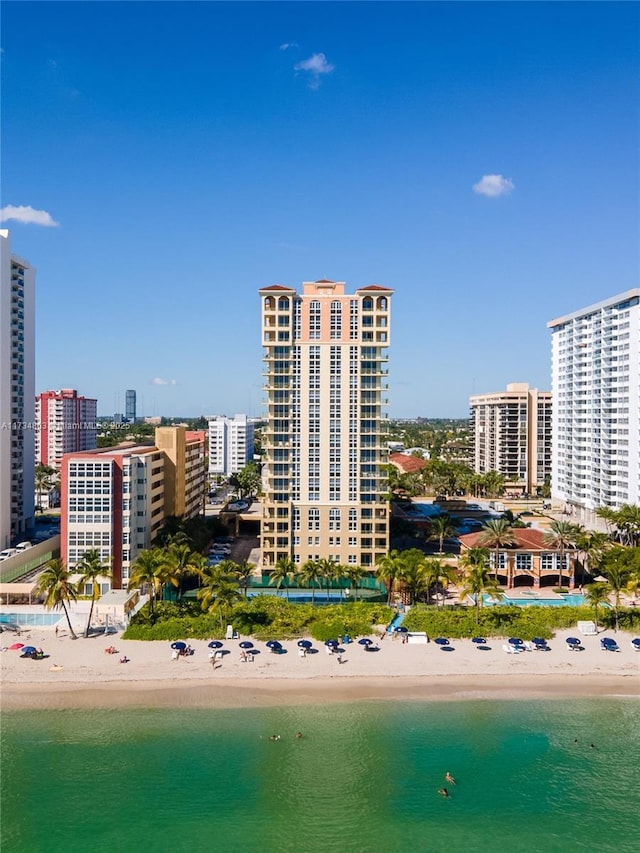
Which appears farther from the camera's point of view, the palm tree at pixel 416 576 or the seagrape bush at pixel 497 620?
the palm tree at pixel 416 576

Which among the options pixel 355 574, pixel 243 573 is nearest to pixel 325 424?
pixel 355 574

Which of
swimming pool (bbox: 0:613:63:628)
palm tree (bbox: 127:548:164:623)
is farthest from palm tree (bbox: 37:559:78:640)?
swimming pool (bbox: 0:613:63:628)

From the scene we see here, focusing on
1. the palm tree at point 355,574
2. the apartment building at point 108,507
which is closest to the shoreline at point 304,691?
the palm tree at point 355,574

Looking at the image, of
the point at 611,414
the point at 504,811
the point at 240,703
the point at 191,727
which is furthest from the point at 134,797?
the point at 611,414

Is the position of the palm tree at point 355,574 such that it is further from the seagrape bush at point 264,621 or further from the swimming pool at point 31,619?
the swimming pool at point 31,619

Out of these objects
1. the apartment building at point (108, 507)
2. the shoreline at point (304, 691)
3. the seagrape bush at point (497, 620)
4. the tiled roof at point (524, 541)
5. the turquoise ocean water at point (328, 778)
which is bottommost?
the turquoise ocean water at point (328, 778)

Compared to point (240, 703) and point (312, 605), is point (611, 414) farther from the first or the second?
point (240, 703)

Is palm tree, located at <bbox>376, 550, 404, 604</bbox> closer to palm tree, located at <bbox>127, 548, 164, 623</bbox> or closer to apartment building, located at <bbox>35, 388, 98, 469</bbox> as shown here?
palm tree, located at <bbox>127, 548, 164, 623</bbox>

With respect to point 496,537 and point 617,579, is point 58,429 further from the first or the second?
point 617,579
